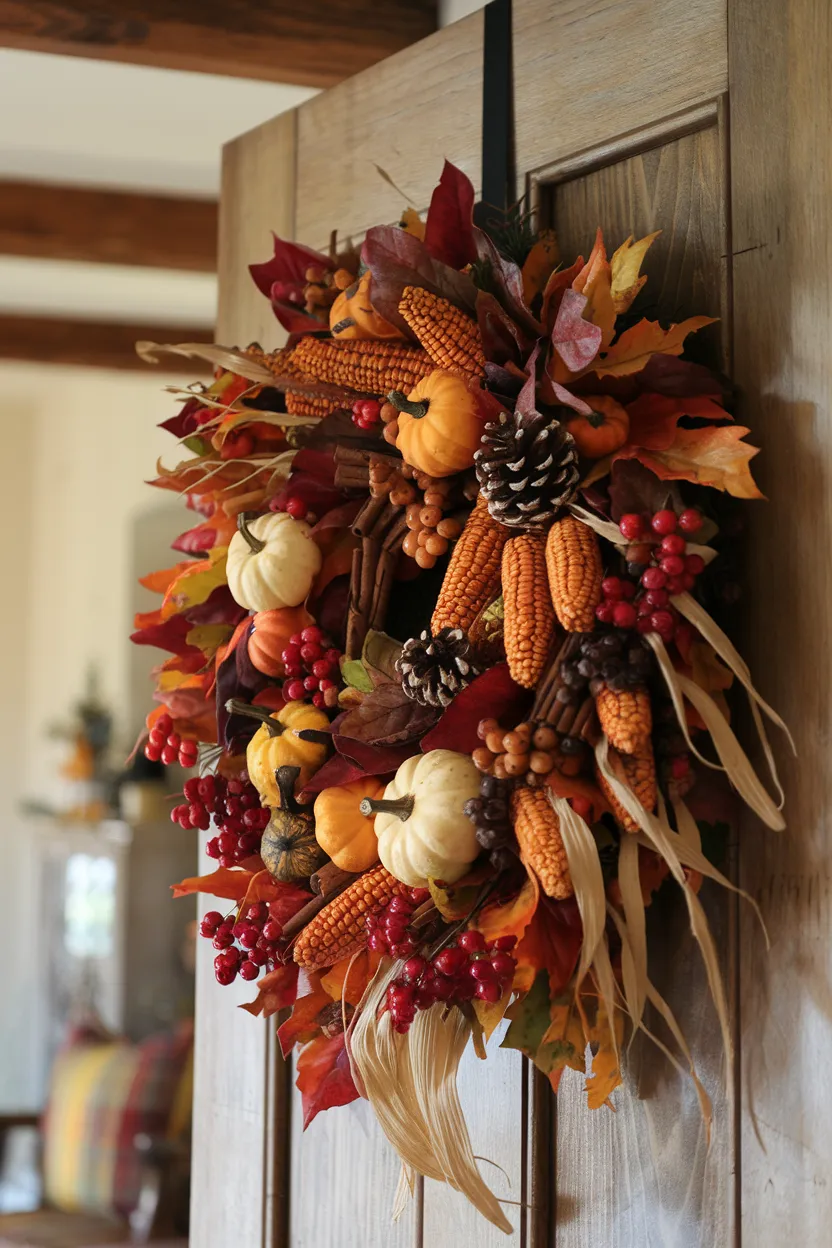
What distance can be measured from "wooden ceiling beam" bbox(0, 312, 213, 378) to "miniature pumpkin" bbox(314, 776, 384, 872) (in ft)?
9.45

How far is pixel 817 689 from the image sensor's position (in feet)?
2.78

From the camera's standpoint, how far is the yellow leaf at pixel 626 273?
0.85 meters

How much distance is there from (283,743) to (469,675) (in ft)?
0.62

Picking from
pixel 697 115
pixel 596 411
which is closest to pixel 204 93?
pixel 697 115

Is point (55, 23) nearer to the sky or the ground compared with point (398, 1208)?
nearer to the sky

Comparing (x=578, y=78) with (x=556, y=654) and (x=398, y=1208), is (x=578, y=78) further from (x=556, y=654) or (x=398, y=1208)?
(x=398, y=1208)

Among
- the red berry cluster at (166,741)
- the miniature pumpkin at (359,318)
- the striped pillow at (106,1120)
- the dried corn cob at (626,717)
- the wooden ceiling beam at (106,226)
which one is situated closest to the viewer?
the dried corn cob at (626,717)

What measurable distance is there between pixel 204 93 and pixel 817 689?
1744 mm

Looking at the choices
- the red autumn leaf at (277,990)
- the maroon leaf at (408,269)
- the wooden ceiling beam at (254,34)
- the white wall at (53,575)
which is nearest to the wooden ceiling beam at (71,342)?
the white wall at (53,575)

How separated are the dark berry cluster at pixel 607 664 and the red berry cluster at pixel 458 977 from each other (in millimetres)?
167

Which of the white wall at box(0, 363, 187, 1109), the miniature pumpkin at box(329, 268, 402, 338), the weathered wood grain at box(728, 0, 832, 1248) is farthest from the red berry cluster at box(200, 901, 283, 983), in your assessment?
the white wall at box(0, 363, 187, 1109)

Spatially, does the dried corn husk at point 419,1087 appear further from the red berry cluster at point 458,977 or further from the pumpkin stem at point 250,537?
the pumpkin stem at point 250,537

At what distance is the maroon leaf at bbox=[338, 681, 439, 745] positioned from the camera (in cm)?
89

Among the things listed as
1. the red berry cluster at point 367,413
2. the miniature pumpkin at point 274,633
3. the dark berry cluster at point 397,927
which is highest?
the red berry cluster at point 367,413
